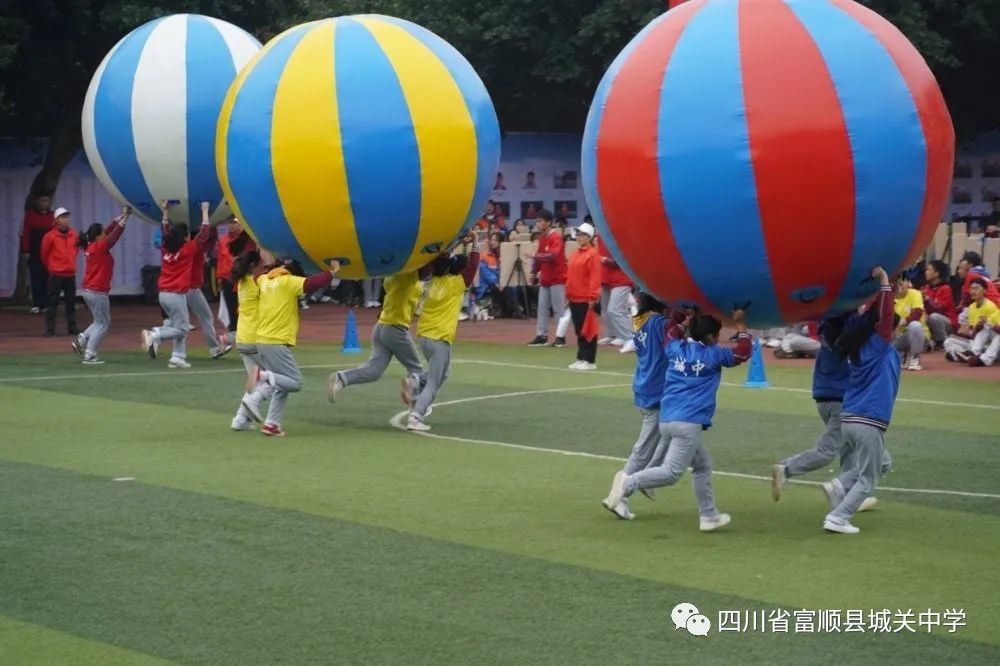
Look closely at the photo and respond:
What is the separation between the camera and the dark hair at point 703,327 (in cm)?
977

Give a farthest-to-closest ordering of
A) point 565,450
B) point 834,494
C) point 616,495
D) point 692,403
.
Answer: point 565,450 < point 616,495 < point 834,494 < point 692,403

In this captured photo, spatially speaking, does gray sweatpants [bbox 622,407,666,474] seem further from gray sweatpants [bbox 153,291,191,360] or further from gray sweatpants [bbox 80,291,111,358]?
gray sweatpants [bbox 80,291,111,358]

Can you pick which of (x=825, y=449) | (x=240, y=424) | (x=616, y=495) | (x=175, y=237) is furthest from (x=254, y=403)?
(x=825, y=449)

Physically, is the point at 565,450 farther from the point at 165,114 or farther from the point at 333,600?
the point at 333,600

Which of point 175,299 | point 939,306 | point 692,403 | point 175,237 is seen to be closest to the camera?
point 692,403

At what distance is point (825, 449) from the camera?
424 inches

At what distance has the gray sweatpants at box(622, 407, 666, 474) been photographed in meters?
10.9

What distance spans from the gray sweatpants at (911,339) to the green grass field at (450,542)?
143 inches

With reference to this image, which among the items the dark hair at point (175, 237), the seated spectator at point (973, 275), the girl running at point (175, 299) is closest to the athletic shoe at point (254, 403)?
the dark hair at point (175, 237)

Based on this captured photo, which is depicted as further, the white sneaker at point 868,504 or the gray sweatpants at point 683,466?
the white sneaker at point 868,504

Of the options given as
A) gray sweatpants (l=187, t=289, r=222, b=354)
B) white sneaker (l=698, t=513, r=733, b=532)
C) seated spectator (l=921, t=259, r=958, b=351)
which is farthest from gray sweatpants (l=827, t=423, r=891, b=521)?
seated spectator (l=921, t=259, r=958, b=351)

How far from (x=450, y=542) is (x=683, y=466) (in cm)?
150

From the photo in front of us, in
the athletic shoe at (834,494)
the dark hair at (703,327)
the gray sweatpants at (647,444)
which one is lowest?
the athletic shoe at (834,494)

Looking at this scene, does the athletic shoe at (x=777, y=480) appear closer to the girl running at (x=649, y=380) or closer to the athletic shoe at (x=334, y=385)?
the girl running at (x=649, y=380)
